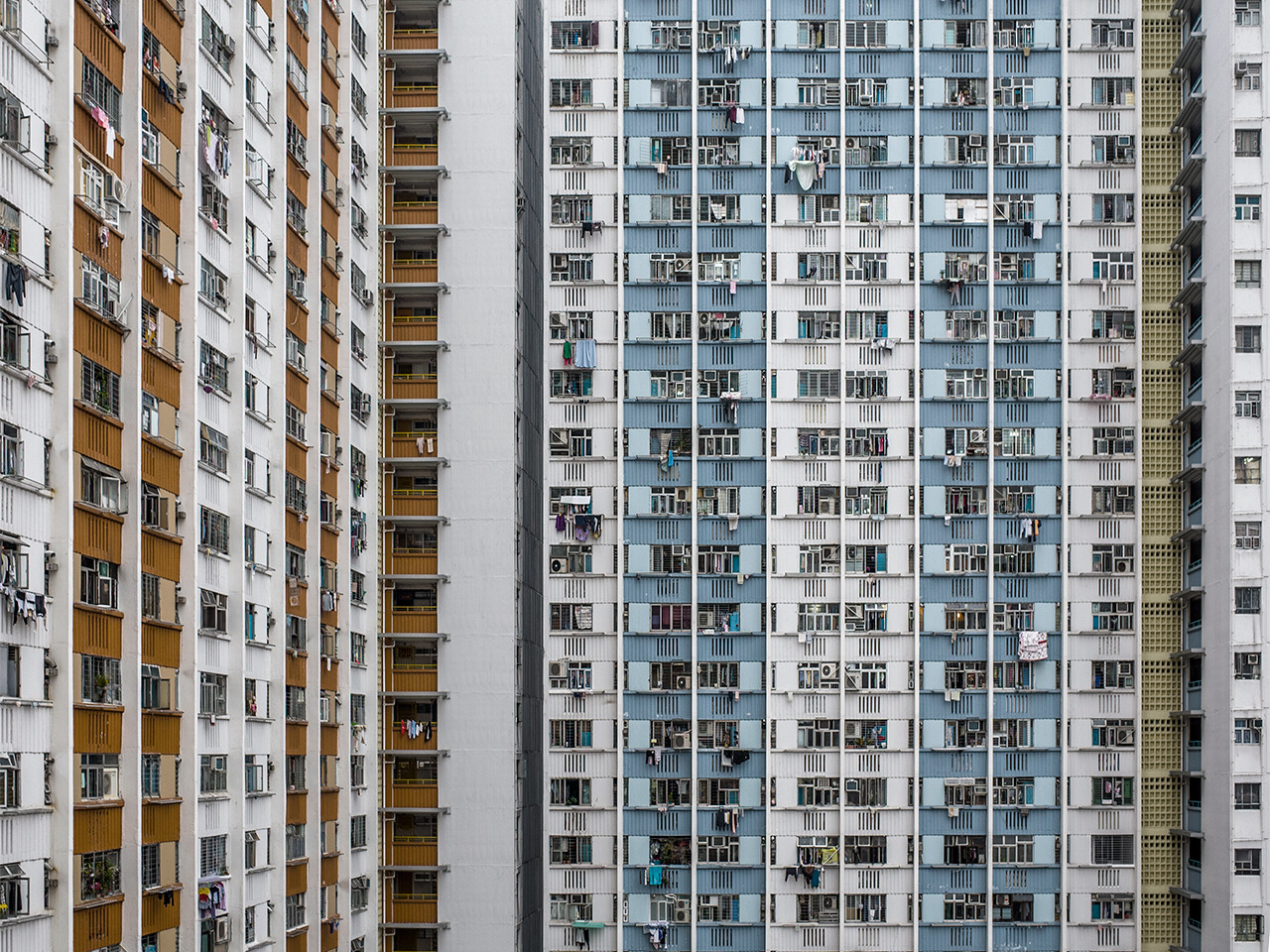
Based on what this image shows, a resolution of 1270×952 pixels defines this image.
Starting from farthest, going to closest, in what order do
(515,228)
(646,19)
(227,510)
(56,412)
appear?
(646,19) → (515,228) → (227,510) → (56,412)

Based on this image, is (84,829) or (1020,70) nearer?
(84,829)

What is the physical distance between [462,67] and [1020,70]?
53.0 ft

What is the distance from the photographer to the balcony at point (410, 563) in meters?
49.2

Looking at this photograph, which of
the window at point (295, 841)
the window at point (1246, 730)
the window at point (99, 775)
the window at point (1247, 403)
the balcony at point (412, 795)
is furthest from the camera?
the balcony at point (412, 795)

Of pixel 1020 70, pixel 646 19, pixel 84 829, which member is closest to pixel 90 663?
pixel 84 829

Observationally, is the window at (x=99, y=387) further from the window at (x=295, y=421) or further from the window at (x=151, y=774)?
the window at (x=295, y=421)

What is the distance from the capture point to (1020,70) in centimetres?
5284

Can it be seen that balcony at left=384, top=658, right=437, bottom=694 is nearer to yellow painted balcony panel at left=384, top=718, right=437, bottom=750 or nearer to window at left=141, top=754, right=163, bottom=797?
yellow painted balcony panel at left=384, top=718, right=437, bottom=750

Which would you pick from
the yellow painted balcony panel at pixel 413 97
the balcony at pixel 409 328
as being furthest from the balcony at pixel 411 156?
the balcony at pixel 409 328

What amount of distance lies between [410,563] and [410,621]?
155 cm

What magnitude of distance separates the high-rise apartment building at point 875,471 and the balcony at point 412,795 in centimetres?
451

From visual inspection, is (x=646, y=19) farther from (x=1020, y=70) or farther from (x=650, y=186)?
(x=1020, y=70)

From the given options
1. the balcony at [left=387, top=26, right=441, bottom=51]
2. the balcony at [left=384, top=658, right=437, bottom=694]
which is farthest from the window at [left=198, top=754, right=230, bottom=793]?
the balcony at [left=387, top=26, right=441, bottom=51]

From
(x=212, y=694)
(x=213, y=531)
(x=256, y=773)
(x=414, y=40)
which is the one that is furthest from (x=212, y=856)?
(x=414, y=40)
